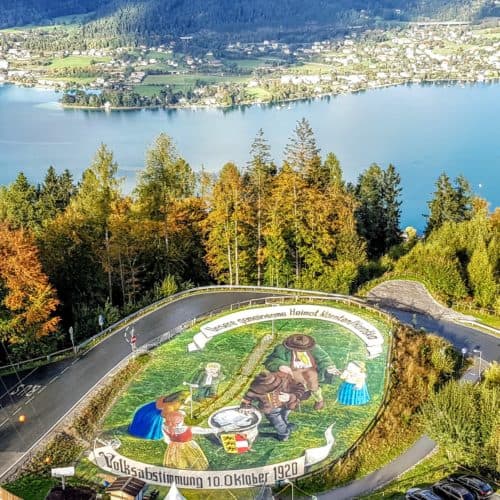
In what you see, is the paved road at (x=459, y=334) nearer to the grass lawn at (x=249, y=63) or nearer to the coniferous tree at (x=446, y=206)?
the coniferous tree at (x=446, y=206)

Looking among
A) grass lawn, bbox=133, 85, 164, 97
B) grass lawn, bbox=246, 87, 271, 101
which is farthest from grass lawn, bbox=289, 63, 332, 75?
grass lawn, bbox=133, 85, 164, 97

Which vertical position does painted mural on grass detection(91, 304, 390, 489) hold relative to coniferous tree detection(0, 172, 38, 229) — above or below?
below

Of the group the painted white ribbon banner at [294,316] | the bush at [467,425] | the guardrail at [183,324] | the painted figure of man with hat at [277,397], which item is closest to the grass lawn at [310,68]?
the guardrail at [183,324]

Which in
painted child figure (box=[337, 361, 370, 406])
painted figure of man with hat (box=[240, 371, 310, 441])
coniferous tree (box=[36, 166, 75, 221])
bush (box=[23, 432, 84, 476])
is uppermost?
coniferous tree (box=[36, 166, 75, 221])

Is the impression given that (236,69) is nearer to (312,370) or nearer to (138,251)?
(138,251)

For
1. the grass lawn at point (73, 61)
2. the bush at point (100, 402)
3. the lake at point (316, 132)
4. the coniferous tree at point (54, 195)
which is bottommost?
the lake at point (316, 132)

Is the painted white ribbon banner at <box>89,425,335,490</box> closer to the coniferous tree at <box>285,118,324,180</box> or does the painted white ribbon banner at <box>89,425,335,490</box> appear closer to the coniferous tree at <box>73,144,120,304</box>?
the coniferous tree at <box>73,144,120,304</box>

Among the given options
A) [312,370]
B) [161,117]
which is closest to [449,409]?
[312,370]
